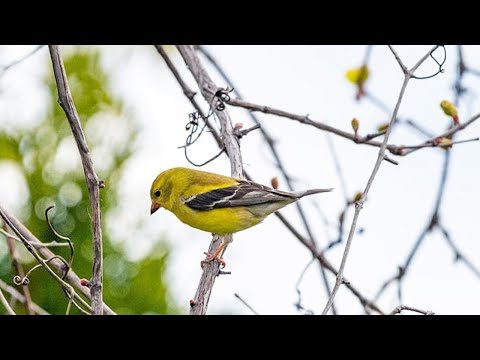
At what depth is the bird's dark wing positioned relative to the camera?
3.36 meters

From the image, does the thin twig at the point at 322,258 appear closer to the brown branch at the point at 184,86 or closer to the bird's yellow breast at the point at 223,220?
the bird's yellow breast at the point at 223,220

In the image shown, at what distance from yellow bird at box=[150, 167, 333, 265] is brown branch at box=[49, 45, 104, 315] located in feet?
4.98

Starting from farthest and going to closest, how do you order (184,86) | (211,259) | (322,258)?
(184,86)
(322,258)
(211,259)

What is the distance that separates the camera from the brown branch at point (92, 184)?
1646 millimetres

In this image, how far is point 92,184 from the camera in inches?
66.9

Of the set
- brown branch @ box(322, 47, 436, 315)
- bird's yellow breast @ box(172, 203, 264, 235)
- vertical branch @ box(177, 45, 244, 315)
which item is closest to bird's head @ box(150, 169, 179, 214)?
bird's yellow breast @ box(172, 203, 264, 235)

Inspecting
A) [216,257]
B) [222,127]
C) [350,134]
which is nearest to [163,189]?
[222,127]

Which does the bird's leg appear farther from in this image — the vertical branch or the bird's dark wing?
the bird's dark wing

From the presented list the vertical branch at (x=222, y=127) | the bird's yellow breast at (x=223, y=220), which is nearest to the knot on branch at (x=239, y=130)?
the vertical branch at (x=222, y=127)

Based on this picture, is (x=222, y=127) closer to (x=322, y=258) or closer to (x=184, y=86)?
(x=184, y=86)

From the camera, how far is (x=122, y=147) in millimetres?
4258

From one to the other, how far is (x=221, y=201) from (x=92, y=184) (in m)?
1.80
